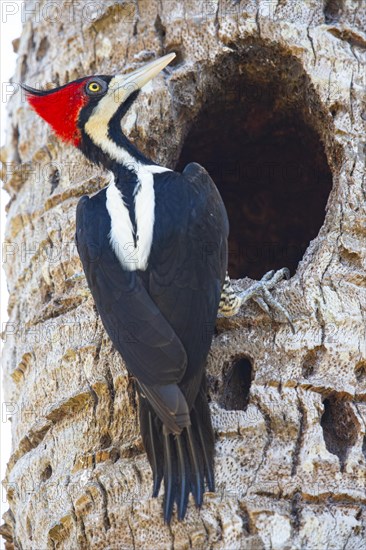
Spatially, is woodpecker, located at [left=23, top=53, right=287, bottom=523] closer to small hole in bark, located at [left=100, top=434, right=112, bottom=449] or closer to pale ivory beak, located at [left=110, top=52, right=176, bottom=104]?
pale ivory beak, located at [left=110, top=52, right=176, bottom=104]

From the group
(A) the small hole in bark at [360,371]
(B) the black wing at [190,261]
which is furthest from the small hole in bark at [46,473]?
(A) the small hole in bark at [360,371]

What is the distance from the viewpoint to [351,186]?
414 cm

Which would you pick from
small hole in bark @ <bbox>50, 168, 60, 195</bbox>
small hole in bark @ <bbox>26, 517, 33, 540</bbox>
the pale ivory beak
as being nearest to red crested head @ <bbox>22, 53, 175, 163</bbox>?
the pale ivory beak

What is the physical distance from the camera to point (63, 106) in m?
4.54

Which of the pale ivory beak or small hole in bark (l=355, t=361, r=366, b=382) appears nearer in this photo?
small hole in bark (l=355, t=361, r=366, b=382)

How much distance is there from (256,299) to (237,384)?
1.03 feet

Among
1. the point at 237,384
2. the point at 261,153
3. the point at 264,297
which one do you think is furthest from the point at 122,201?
the point at 261,153

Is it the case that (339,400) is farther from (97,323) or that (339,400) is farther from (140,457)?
(97,323)

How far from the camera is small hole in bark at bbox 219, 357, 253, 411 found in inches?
147

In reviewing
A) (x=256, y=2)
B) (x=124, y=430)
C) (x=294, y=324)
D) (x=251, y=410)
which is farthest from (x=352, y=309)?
(x=256, y=2)

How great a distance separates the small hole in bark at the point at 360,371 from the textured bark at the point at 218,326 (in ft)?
0.04

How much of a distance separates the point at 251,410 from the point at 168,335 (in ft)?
1.24

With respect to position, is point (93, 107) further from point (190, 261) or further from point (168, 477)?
point (168, 477)

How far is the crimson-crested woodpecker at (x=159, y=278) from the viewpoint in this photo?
11.5 feet
